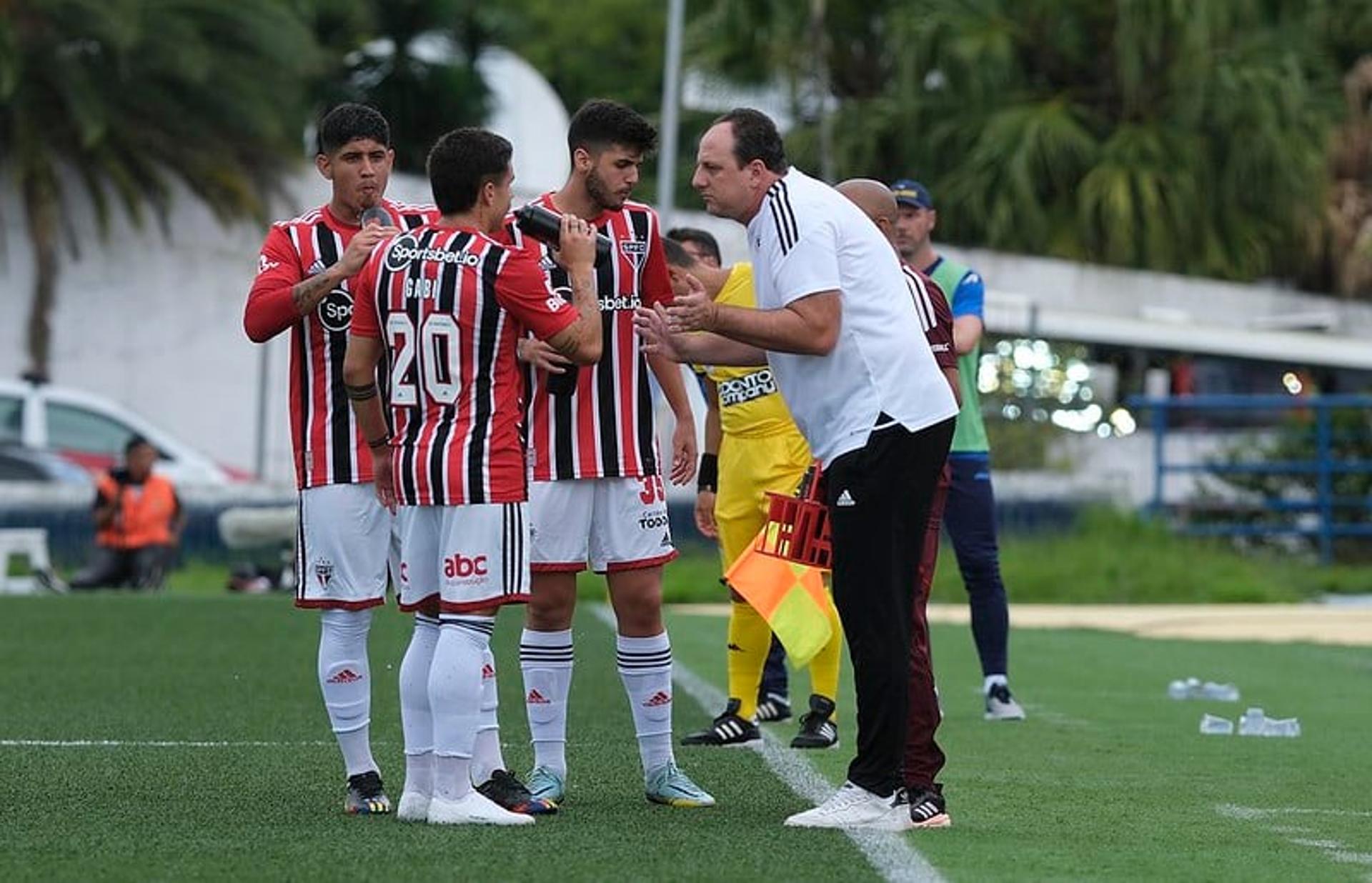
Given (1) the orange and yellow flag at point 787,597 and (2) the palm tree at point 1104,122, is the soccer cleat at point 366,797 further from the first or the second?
(2) the palm tree at point 1104,122

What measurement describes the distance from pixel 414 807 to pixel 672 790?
0.86 metres

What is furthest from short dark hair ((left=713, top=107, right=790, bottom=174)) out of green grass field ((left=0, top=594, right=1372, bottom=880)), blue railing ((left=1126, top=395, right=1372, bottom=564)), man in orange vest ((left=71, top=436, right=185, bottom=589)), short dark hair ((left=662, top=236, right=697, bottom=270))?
blue railing ((left=1126, top=395, right=1372, bottom=564))

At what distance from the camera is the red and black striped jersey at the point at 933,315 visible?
26.1ft

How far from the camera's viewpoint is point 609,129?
808cm

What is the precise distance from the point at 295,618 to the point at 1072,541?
374 inches

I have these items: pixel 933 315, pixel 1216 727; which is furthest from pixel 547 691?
pixel 1216 727

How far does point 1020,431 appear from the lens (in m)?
27.8

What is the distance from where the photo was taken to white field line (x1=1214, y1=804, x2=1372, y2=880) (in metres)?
7.32

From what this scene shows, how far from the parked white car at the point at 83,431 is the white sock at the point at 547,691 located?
18.2 metres

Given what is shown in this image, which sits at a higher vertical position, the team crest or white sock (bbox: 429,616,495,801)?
the team crest

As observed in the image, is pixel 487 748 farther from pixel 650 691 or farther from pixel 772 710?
pixel 772 710

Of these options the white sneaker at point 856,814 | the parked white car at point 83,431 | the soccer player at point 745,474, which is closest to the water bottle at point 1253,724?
the soccer player at point 745,474

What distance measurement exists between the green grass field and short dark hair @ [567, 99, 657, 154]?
6.56 feet

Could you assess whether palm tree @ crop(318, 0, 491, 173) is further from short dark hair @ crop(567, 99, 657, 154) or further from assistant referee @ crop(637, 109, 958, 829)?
assistant referee @ crop(637, 109, 958, 829)
